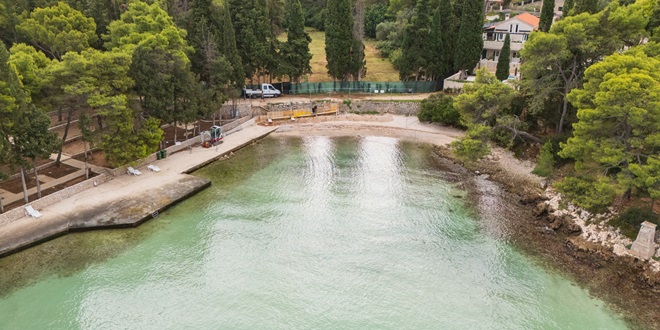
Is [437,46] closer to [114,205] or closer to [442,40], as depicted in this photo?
[442,40]

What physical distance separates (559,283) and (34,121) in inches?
1172

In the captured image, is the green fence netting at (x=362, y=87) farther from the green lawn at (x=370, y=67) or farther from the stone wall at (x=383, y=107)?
the green lawn at (x=370, y=67)

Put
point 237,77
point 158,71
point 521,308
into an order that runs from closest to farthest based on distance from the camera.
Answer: point 521,308
point 158,71
point 237,77

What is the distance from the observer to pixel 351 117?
46281 millimetres

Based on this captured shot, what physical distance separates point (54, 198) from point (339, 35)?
1253 inches

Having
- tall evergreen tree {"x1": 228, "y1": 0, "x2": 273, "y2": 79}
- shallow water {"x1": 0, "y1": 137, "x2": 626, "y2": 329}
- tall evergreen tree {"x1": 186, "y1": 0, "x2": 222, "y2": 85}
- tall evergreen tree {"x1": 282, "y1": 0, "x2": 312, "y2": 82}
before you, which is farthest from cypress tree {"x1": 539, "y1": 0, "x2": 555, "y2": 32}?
tall evergreen tree {"x1": 186, "y1": 0, "x2": 222, "y2": 85}

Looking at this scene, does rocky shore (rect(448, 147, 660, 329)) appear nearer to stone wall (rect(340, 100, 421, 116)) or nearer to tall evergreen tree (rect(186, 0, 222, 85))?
stone wall (rect(340, 100, 421, 116))

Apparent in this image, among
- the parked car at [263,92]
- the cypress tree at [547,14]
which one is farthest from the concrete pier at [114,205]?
the cypress tree at [547,14]

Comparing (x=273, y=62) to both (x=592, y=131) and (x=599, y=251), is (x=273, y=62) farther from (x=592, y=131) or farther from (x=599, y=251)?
(x=599, y=251)

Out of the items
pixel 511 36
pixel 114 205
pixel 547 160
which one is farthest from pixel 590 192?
pixel 511 36

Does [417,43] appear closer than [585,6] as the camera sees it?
No

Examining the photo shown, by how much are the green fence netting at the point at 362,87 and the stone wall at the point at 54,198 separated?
24.8 meters


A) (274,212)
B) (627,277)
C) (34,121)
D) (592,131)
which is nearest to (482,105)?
(592,131)

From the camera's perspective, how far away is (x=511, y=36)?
176 feet
